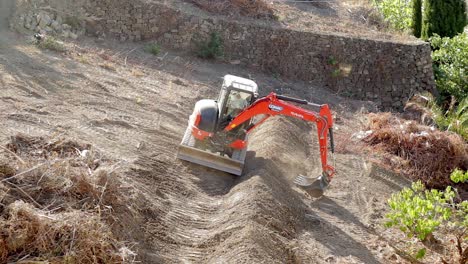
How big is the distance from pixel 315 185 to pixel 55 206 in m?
5.42

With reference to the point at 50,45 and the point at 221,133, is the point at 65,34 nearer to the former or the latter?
the point at 50,45

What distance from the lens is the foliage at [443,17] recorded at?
71.1ft

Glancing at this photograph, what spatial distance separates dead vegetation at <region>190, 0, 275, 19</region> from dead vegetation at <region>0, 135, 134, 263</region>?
12.6m

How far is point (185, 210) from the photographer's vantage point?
926 cm

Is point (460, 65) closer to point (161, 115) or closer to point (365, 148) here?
point (365, 148)

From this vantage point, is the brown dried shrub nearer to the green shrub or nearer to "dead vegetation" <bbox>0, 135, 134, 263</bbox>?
"dead vegetation" <bbox>0, 135, 134, 263</bbox>

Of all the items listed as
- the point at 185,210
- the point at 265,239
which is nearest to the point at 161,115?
the point at 185,210

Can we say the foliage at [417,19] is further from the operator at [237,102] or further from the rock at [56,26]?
the operator at [237,102]

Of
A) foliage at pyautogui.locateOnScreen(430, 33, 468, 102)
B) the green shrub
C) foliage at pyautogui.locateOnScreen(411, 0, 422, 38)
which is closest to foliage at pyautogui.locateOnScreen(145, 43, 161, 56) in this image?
the green shrub

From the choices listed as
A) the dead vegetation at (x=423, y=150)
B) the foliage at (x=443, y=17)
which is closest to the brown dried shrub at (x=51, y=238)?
the dead vegetation at (x=423, y=150)

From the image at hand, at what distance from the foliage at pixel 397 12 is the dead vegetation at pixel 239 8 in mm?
5399

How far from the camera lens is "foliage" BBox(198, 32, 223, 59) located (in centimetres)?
1881

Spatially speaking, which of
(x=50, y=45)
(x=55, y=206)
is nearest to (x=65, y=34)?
(x=50, y=45)

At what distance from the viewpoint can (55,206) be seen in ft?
22.1
